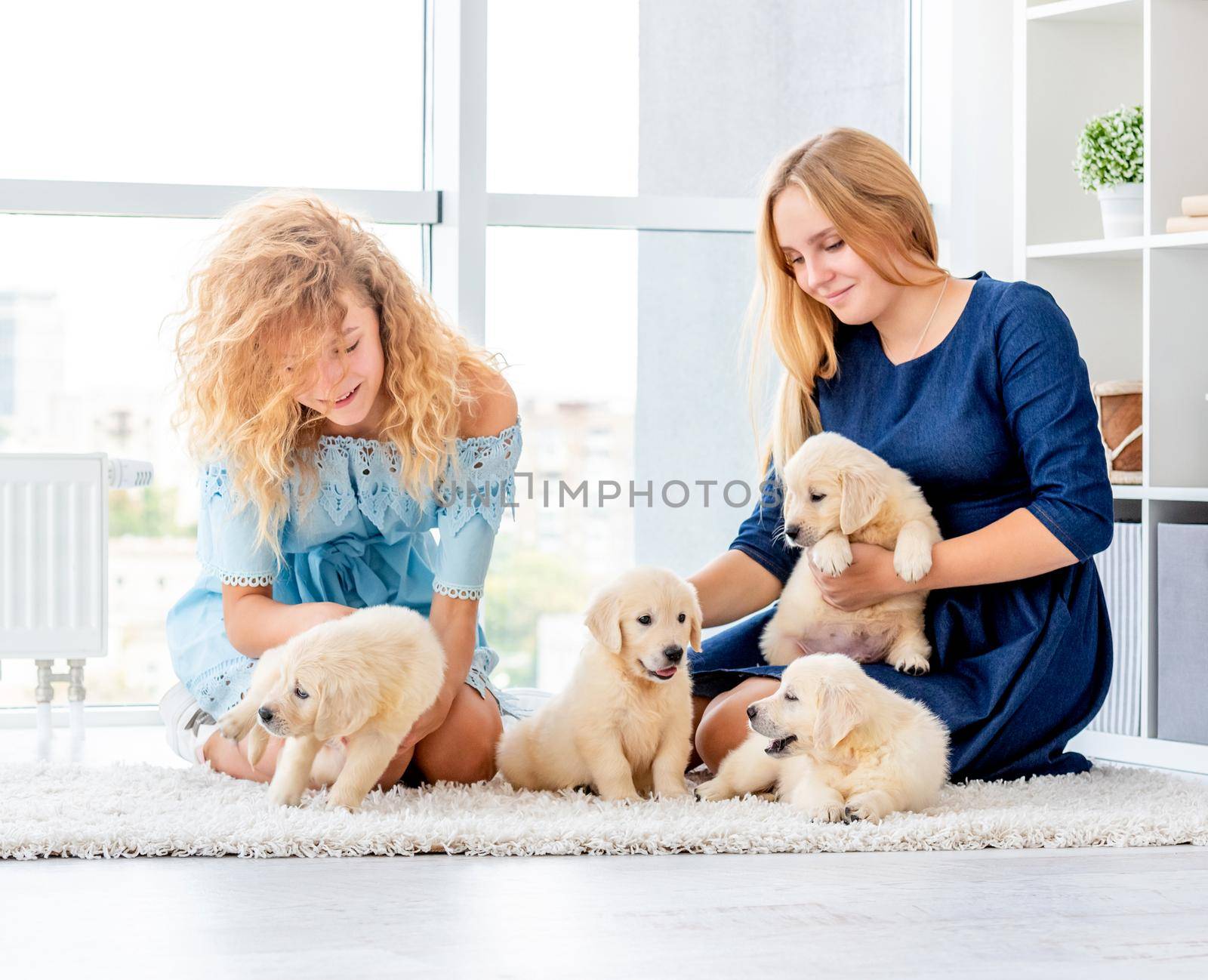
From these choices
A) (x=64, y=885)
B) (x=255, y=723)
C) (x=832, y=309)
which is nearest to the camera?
(x=64, y=885)

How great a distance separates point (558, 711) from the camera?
194cm

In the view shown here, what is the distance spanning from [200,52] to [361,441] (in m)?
1.43

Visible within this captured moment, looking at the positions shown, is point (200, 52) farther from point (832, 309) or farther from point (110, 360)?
point (832, 309)

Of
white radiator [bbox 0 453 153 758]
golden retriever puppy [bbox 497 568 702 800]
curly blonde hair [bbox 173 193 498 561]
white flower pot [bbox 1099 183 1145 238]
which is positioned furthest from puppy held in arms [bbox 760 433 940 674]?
white radiator [bbox 0 453 153 758]

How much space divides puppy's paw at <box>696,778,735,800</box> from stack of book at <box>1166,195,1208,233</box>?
1.56 m

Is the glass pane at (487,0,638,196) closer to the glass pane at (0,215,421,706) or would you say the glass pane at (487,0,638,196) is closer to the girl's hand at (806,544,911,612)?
the glass pane at (0,215,421,706)

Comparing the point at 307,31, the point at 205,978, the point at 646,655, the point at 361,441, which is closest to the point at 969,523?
the point at 646,655

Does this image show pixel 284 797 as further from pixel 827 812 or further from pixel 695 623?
pixel 827 812

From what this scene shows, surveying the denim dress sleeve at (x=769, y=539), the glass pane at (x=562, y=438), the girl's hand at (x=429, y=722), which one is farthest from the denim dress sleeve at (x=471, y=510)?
the glass pane at (x=562, y=438)

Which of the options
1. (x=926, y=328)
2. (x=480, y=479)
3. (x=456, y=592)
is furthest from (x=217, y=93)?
(x=926, y=328)

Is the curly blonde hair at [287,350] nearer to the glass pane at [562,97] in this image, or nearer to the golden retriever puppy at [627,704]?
the golden retriever puppy at [627,704]

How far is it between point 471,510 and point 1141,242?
62.2 inches

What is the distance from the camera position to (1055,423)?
6.64 feet

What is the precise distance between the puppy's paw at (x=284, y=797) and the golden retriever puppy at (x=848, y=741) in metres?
0.64
